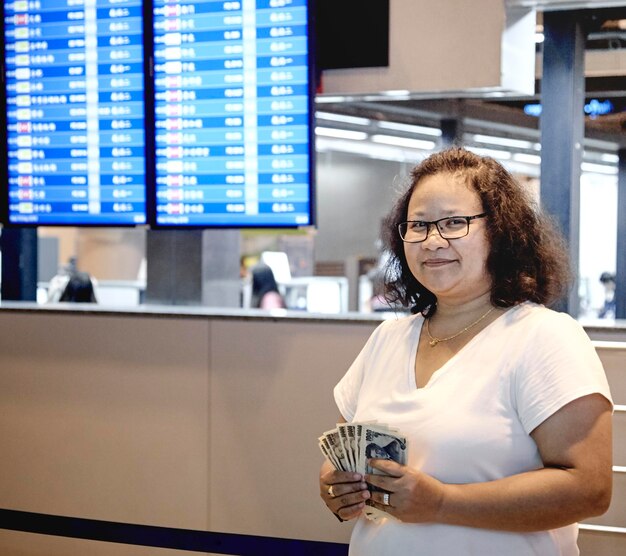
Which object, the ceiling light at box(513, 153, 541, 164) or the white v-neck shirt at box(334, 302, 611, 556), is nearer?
the white v-neck shirt at box(334, 302, 611, 556)

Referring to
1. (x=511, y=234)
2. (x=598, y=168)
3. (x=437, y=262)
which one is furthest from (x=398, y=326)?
(x=598, y=168)

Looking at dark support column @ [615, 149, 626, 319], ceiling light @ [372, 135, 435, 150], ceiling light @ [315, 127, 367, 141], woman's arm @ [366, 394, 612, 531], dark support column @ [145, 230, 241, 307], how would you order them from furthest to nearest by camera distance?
ceiling light @ [372, 135, 435, 150], ceiling light @ [315, 127, 367, 141], dark support column @ [615, 149, 626, 319], dark support column @ [145, 230, 241, 307], woman's arm @ [366, 394, 612, 531]

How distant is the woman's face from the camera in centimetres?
215

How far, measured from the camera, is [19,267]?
17.9 feet

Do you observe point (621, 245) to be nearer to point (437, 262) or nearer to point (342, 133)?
point (342, 133)

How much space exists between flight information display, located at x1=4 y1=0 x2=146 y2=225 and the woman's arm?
8.04ft

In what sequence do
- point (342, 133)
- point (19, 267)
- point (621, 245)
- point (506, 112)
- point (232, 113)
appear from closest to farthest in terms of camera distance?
point (232, 113) < point (19, 267) < point (506, 112) < point (621, 245) < point (342, 133)

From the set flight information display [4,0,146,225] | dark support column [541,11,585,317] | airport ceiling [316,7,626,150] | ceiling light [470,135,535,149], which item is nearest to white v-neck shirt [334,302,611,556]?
dark support column [541,11,585,317]

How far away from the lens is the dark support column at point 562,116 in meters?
4.09

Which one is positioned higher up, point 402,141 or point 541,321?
point 402,141

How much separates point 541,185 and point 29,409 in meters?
2.53

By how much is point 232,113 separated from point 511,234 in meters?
2.06

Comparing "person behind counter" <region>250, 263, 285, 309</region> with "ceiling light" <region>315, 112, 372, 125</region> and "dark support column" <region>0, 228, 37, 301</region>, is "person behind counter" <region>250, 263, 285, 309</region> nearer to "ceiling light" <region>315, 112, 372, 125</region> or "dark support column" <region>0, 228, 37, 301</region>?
"dark support column" <region>0, 228, 37, 301</region>

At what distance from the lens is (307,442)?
3.90 m
